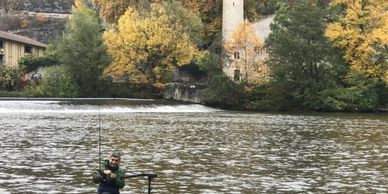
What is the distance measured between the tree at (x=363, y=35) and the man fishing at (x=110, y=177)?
56.8m

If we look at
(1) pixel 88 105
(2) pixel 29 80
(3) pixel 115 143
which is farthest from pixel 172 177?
(2) pixel 29 80

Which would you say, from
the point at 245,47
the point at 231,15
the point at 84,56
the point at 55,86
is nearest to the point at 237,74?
the point at 245,47

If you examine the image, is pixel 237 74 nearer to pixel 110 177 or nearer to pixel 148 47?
pixel 148 47

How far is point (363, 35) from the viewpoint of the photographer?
70.4m

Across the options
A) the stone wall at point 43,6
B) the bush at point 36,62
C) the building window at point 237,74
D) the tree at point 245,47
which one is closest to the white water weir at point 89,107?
the building window at point 237,74

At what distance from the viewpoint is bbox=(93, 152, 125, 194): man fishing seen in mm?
15398

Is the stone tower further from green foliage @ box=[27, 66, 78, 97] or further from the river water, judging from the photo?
the river water

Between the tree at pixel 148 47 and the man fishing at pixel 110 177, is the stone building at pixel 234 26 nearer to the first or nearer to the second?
the tree at pixel 148 47

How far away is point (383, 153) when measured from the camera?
29.3m

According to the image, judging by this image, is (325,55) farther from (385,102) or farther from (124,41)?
(124,41)

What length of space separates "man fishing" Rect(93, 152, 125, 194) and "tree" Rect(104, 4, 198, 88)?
212ft

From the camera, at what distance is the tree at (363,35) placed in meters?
69.6

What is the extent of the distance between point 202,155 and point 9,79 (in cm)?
5859

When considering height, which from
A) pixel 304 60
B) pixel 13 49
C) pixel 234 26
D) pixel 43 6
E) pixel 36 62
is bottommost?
pixel 304 60
